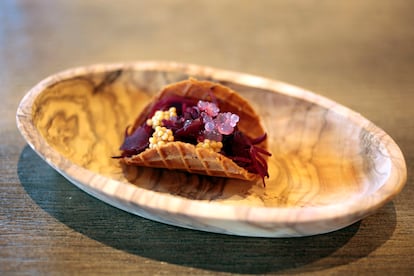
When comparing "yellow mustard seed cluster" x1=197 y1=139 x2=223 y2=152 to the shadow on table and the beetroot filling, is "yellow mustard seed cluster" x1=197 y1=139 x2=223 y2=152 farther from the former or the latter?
the shadow on table

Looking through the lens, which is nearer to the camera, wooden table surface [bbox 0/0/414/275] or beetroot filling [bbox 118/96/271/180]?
wooden table surface [bbox 0/0/414/275]

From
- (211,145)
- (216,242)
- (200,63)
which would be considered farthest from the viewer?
(200,63)

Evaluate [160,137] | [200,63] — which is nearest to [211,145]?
[160,137]

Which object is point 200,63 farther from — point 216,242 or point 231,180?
point 216,242

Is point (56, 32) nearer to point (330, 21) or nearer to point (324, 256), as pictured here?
point (330, 21)

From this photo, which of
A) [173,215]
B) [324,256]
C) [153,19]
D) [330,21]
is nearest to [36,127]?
[173,215]

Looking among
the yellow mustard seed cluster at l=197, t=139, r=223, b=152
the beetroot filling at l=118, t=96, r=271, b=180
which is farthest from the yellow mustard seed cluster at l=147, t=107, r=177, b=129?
the yellow mustard seed cluster at l=197, t=139, r=223, b=152
